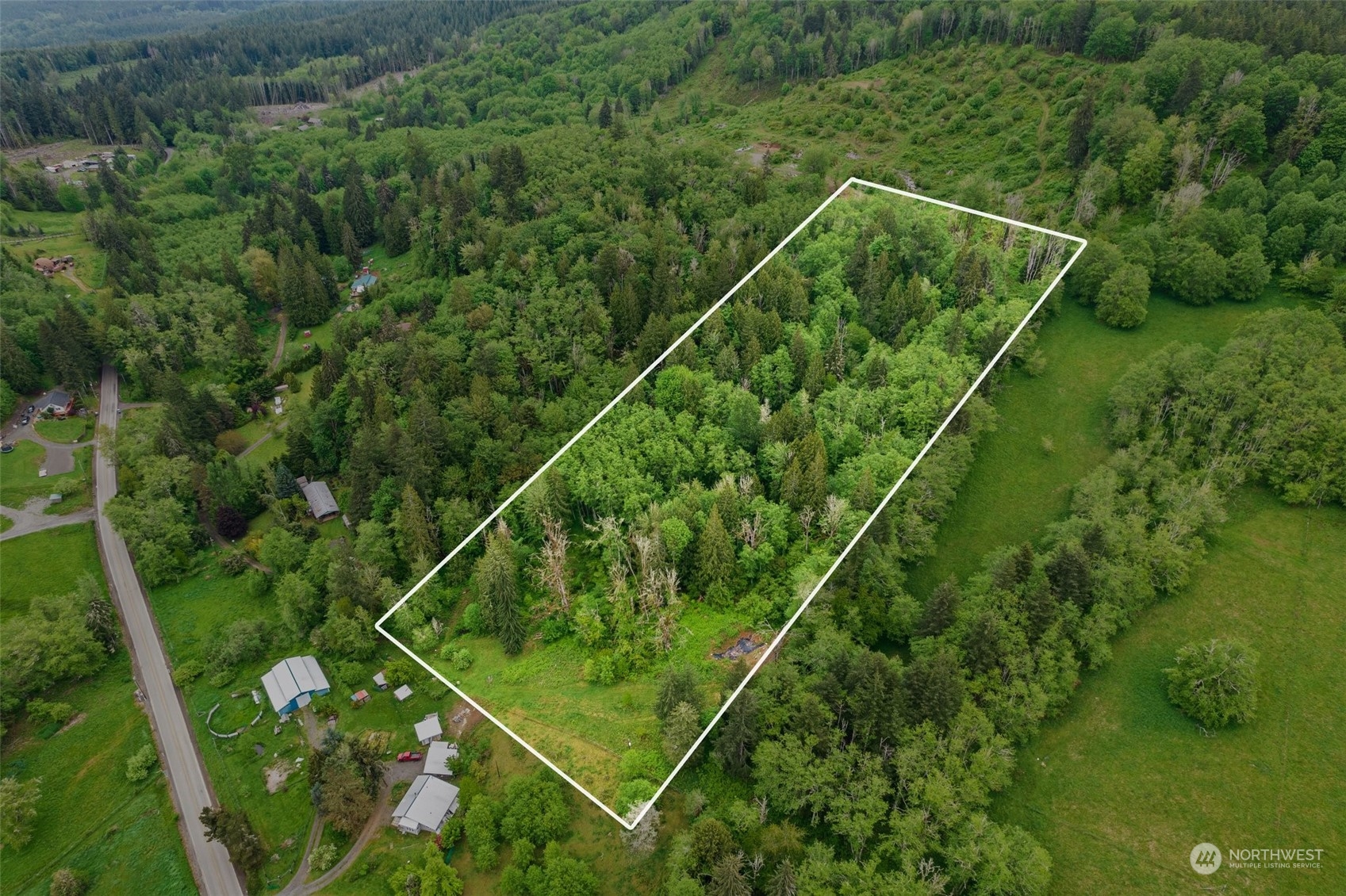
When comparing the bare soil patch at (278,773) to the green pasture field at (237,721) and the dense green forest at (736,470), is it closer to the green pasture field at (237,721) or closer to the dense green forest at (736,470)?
the green pasture field at (237,721)

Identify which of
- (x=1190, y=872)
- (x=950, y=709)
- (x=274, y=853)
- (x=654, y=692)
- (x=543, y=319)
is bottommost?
(x=274, y=853)

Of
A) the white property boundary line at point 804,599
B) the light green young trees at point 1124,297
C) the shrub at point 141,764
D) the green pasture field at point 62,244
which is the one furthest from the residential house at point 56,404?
the light green young trees at point 1124,297

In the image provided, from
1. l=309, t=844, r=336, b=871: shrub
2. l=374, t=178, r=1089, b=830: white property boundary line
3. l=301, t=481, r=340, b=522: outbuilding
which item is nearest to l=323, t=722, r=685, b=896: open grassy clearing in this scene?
l=309, t=844, r=336, b=871: shrub

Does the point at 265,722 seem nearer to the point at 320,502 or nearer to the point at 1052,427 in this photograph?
the point at 320,502

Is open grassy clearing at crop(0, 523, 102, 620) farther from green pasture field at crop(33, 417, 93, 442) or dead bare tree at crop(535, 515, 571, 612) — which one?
dead bare tree at crop(535, 515, 571, 612)

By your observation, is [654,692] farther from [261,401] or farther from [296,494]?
[261,401]

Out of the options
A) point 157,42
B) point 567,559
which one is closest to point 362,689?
point 567,559
